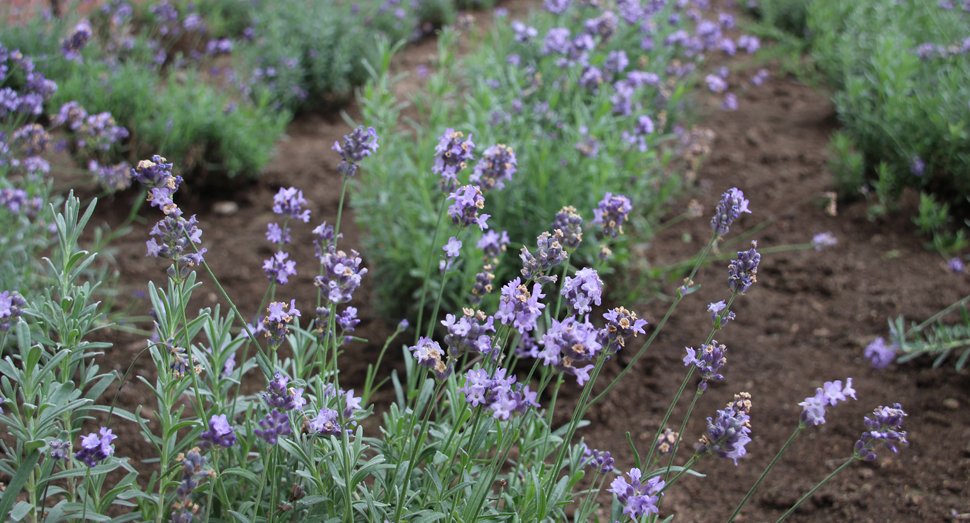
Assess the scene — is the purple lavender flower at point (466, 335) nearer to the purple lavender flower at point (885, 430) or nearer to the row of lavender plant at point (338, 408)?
the row of lavender plant at point (338, 408)

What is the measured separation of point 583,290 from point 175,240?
0.90 meters

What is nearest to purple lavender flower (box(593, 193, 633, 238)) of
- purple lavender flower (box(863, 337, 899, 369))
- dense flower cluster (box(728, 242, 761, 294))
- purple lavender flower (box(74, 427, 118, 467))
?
dense flower cluster (box(728, 242, 761, 294))

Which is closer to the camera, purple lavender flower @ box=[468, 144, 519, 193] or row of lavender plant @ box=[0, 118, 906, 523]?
row of lavender plant @ box=[0, 118, 906, 523]

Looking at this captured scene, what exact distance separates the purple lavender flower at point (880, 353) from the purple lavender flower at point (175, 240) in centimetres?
269

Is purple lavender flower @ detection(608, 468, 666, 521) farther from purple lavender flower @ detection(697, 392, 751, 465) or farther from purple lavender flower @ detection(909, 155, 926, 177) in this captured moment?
purple lavender flower @ detection(909, 155, 926, 177)

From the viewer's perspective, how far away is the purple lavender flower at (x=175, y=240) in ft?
4.72

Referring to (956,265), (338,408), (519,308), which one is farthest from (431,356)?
(956,265)

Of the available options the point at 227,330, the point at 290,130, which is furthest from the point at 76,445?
the point at 290,130

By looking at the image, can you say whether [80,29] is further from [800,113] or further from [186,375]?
[800,113]

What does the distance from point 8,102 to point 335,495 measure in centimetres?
216

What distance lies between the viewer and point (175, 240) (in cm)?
146

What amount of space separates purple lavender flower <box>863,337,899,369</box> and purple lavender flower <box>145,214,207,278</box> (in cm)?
269

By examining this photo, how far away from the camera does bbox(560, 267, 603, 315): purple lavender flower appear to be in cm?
144

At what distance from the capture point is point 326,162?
4.85 m
